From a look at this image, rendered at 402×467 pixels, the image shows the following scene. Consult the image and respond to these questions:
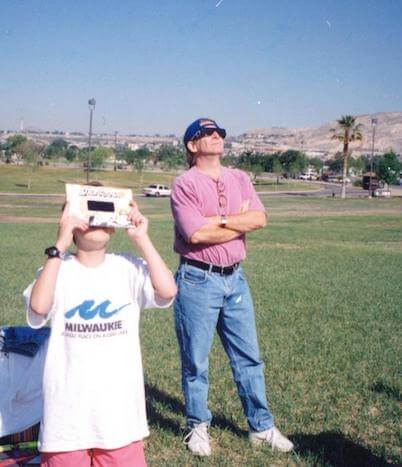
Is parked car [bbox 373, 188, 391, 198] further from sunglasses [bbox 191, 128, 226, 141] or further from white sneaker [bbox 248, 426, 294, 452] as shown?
sunglasses [bbox 191, 128, 226, 141]

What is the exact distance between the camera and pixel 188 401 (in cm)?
405

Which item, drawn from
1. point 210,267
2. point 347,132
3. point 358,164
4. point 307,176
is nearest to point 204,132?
point 210,267

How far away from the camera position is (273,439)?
4.04m

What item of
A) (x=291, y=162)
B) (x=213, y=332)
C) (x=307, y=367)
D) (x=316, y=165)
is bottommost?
(x=307, y=367)

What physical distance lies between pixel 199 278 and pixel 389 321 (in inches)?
186

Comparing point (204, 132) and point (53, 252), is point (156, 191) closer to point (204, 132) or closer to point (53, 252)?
point (204, 132)

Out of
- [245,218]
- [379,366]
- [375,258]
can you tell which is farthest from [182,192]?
[375,258]

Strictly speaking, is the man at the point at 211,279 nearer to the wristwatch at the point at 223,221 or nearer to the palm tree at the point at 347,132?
the wristwatch at the point at 223,221

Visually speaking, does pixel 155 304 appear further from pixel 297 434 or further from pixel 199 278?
pixel 297 434

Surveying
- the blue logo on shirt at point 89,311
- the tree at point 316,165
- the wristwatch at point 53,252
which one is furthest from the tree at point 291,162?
the wristwatch at point 53,252

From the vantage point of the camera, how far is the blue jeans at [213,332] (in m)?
3.88

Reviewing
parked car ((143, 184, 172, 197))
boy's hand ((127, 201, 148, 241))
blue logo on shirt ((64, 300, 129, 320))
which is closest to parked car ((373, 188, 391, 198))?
parked car ((143, 184, 172, 197))

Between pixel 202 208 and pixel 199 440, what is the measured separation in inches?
61.5

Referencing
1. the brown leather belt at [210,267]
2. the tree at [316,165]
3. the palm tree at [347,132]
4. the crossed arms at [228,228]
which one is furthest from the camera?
the tree at [316,165]
